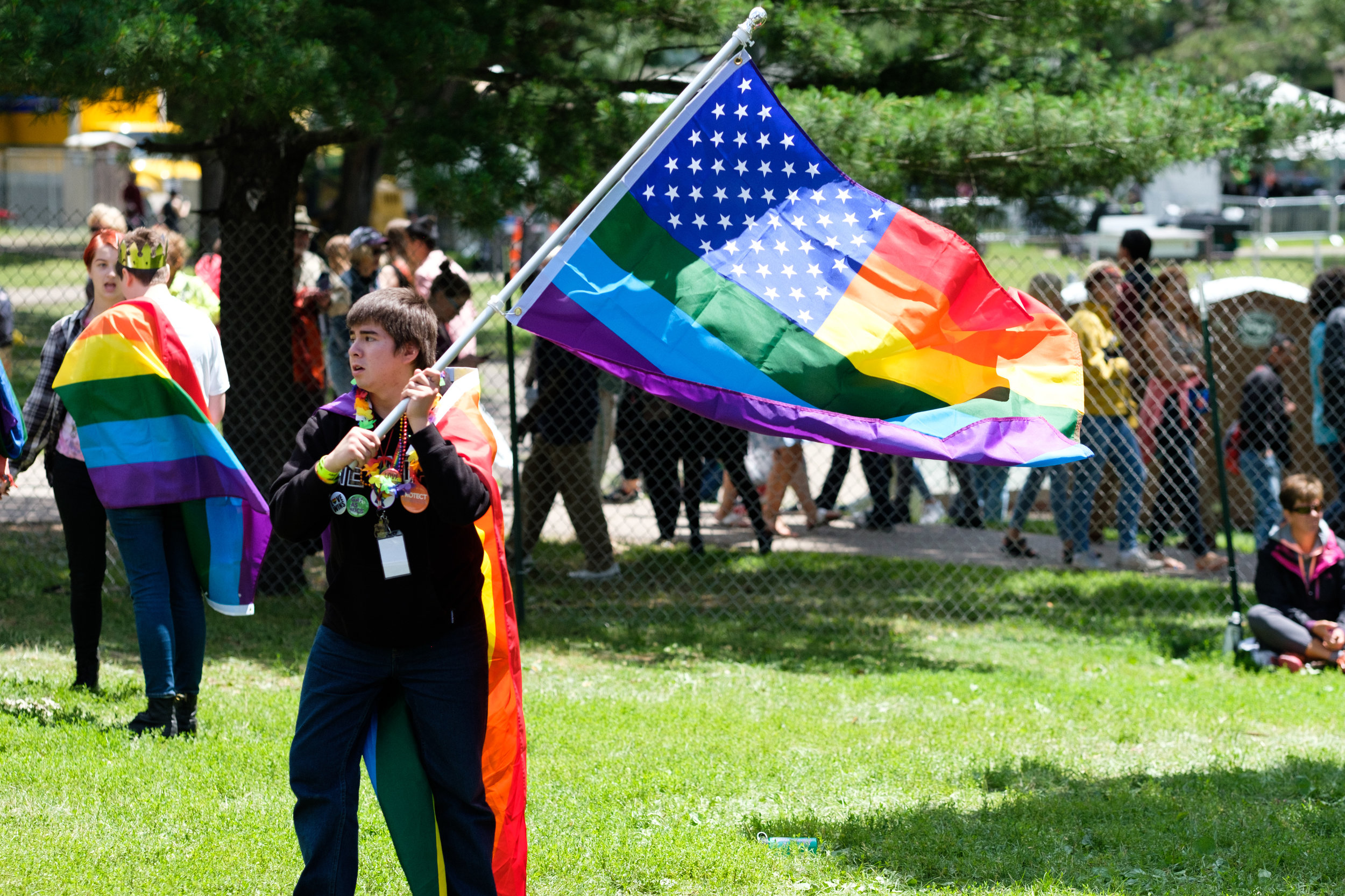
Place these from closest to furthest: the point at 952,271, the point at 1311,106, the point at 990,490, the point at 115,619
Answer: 1. the point at 952,271
2. the point at 115,619
3. the point at 1311,106
4. the point at 990,490

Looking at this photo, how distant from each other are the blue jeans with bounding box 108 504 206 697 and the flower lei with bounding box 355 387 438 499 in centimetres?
238

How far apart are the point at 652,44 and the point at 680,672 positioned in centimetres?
417

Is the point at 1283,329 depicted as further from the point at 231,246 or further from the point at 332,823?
the point at 332,823

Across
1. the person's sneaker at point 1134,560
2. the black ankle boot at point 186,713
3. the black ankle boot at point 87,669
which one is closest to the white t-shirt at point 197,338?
the black ankle boot at point 186,713

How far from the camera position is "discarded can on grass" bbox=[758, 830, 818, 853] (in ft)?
15.1

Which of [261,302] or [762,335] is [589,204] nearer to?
[762,335]

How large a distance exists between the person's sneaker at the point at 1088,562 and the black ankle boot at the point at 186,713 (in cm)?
660

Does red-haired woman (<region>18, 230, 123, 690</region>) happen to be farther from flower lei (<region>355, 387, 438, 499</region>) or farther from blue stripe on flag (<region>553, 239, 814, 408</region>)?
flower lei (<region>355, 387, 438, 499</region>)

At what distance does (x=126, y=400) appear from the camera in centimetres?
538

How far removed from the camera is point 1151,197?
119 feet

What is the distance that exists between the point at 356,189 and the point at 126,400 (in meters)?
13.2

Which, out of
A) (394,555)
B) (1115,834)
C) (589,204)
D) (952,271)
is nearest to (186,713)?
(394,555)

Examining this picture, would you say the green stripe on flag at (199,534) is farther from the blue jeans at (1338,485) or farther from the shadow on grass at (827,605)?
the blue jeans at (1338,485)

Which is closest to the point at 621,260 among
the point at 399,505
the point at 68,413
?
the point at 399,505
